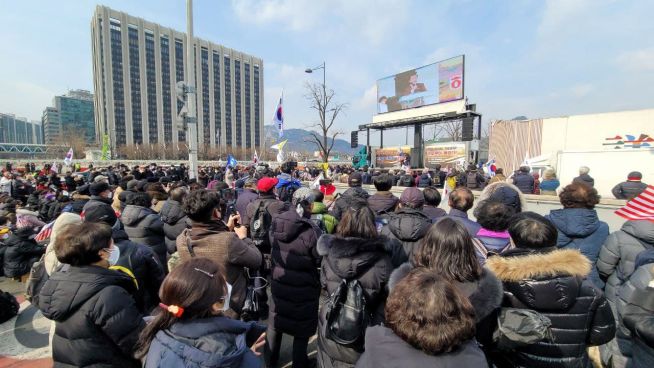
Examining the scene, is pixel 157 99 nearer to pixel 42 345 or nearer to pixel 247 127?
pixel 247 127

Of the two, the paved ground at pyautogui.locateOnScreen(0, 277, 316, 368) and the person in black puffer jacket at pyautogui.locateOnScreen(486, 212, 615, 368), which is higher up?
the person in black puffer jacket at pyautogui.locateOnScreen(486, 212, 615, 368)

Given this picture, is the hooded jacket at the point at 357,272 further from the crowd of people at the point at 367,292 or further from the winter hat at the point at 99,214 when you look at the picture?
the winter hat at the point at 99,214

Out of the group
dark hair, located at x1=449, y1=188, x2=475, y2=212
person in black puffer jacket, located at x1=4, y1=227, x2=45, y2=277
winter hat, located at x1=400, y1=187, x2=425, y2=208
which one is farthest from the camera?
person in black puffer jacket, located at x1=4, y1=227, x2=45, y2=277

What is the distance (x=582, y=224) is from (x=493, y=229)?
1.07 meters

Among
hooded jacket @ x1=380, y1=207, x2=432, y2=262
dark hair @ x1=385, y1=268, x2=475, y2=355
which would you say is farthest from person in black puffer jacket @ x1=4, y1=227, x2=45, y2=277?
dark hair @ x1=385, y1=268, x2=475, y2=355

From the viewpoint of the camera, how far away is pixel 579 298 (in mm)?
1796

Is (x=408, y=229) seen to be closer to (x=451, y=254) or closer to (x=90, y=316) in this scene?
(x=451, y=254)

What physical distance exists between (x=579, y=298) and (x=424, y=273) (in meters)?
1.16

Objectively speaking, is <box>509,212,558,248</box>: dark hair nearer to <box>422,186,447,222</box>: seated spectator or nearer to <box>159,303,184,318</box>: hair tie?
<box>159,303,184,318</box>: hair tie

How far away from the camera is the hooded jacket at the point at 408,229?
3057 mm

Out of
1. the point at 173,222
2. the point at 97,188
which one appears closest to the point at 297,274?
the point at 173,222

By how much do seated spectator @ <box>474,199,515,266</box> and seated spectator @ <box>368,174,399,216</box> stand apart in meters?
1.77

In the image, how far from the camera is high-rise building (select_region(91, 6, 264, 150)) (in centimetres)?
8775

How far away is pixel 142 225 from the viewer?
395 centimetres
